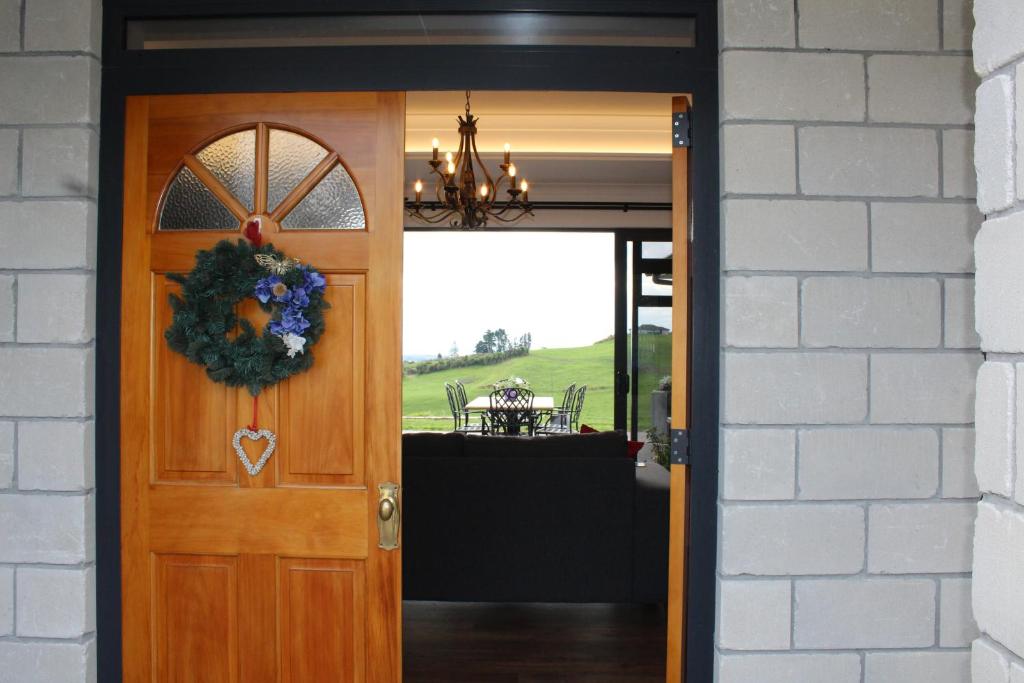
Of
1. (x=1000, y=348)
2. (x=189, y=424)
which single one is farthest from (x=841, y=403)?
(x=189, y=424)

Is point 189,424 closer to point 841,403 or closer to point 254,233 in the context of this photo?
point 254,233

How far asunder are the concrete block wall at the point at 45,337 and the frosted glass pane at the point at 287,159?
50 cm

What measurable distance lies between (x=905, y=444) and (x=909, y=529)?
23cm

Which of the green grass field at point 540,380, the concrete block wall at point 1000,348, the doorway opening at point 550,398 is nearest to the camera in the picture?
the concrete block wall at point 1000,348

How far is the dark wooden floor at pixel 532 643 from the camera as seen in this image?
3.13 m

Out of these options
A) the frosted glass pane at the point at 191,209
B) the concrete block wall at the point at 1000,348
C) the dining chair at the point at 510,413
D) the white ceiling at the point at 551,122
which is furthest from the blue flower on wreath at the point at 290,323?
the dining chair at the point at 510,413

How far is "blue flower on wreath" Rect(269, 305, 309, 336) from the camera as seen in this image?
6.52ft

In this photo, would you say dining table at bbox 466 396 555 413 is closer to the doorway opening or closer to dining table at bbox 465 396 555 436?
dining table at bbox 465 396 555 436

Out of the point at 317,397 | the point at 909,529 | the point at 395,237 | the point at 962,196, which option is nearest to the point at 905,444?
the point at 909,529

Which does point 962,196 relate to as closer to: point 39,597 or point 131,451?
point 131,451

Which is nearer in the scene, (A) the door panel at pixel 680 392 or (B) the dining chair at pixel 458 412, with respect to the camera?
(A) the door panel at pixel 680 392

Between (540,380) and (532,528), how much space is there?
19.3 feet

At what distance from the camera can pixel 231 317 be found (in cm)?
202

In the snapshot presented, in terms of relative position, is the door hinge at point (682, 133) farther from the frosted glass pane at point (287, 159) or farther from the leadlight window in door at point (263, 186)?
the frosted glass pane at point (287, 159)
